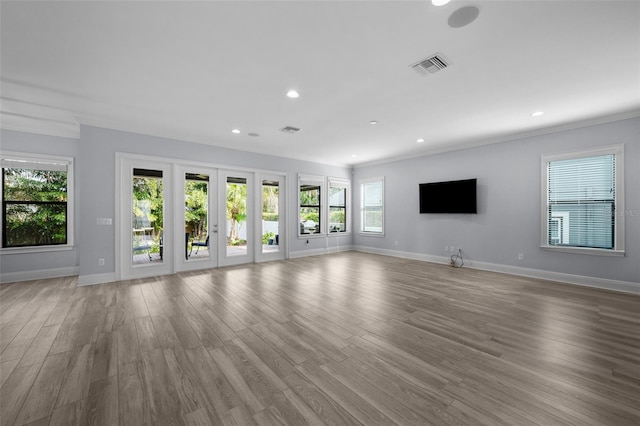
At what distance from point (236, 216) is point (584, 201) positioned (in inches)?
270

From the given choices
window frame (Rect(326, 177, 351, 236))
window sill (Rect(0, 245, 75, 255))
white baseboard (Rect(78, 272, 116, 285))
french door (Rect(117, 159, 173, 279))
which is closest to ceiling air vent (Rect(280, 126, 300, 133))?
french door (Rect(117, 159, 173, 279))

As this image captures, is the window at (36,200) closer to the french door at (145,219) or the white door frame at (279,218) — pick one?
the french door at (145,219)

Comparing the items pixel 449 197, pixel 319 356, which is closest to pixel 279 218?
pixel 449 197

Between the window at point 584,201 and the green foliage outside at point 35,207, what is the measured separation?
9.50m

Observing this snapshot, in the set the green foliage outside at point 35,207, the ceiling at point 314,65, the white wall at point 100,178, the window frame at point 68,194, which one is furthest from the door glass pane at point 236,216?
the green foliage outside at point 35,207

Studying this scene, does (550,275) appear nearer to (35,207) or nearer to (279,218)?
(279,218)

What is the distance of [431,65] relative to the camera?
2734 millimetres

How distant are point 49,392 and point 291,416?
1.75 m

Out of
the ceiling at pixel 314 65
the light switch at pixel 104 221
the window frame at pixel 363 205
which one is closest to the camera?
the ceiling at pixel 314 65

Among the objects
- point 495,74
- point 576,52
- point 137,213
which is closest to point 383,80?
point 495,74

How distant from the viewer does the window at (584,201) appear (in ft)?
13.8

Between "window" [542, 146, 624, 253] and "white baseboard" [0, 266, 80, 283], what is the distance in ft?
30.7

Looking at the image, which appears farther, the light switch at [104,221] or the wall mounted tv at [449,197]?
the wall mounted tv at [449,197]

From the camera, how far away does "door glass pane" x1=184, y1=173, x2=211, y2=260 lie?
17.9 feet
